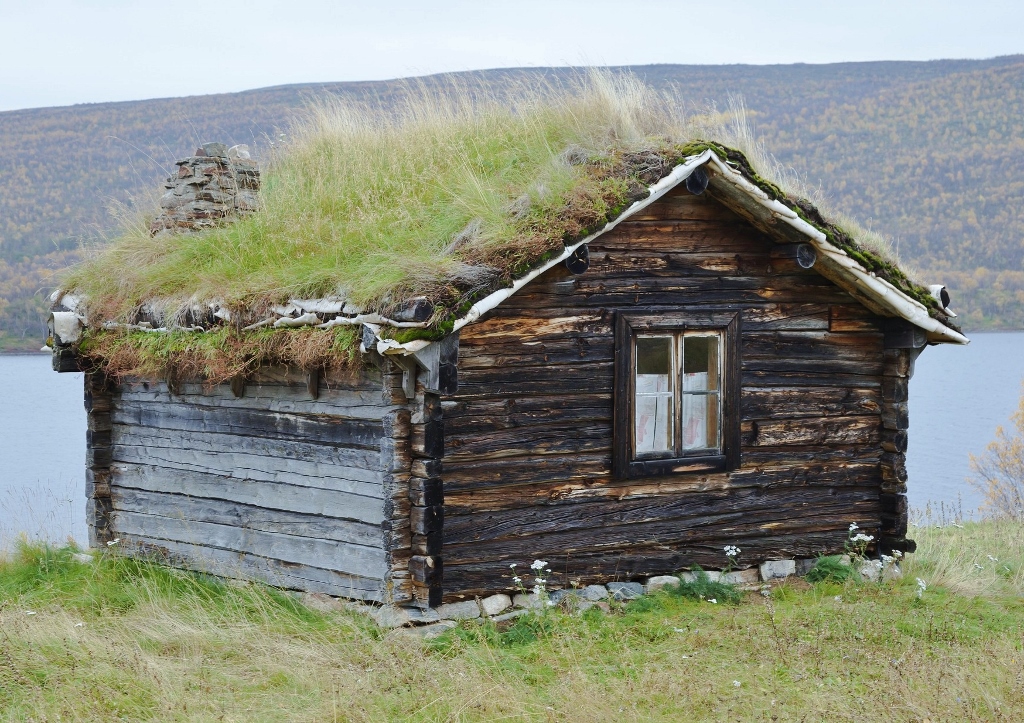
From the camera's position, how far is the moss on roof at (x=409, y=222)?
7934mm

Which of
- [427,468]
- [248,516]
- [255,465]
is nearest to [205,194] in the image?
[255,465]

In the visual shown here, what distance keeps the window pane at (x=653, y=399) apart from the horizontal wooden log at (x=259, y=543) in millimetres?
2285

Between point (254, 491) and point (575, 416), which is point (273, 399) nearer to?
point (254, 491)

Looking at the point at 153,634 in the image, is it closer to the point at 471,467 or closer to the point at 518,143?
the point at 471,467

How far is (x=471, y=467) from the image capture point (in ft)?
27.1

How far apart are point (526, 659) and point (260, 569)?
2.77 m

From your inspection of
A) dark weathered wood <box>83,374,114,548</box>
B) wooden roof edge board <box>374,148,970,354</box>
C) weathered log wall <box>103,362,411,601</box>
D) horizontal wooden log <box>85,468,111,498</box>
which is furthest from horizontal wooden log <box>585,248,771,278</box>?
horizontal wooden log <box>85,468,111,498</box>

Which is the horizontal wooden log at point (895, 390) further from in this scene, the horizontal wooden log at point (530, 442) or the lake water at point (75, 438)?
the lake water at point (75, 438)

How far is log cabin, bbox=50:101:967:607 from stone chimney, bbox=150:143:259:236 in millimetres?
1215

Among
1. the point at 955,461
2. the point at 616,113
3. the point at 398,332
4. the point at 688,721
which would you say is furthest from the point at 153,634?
the point at 955,461

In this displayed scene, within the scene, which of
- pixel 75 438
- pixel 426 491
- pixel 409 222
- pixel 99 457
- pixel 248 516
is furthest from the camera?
pixel 75 438

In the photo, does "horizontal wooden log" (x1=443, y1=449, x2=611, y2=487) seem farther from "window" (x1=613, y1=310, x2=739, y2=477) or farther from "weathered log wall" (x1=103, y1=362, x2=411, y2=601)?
"weathered log wall" (x1=103, y1=362, x2=411, y2=601)

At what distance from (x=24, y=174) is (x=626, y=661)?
38.1 meters

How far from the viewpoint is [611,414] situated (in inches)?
346
